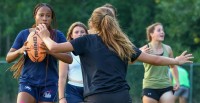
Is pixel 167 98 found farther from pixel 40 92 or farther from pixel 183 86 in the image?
pixel 183 86

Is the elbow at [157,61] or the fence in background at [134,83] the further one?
the fence in background at [134,83]

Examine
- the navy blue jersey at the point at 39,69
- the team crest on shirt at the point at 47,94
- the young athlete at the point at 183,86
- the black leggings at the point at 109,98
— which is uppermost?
the navy blue jersey at the point at 39,69

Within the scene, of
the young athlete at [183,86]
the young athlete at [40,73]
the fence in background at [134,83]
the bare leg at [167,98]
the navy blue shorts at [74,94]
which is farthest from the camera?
the young athlete at [183,86]

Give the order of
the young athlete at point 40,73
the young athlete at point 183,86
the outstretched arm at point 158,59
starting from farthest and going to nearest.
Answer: the young athlete at point 183,86
the young athlete at point 40,73
the outstretched arm at point 158,59

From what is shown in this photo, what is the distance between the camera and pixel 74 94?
1089cm

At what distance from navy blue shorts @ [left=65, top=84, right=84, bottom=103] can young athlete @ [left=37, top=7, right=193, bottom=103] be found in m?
2.88

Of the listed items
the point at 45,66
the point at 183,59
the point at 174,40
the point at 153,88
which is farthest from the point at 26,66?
the point at 174,40

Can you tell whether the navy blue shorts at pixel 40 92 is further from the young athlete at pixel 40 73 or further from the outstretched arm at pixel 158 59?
the outstretched arm at pixel 158 59

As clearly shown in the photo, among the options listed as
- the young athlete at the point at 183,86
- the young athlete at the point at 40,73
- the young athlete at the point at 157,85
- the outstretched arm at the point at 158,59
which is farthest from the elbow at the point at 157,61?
the young athlete at the point at 183,86

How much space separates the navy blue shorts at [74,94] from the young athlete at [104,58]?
9.44 ft

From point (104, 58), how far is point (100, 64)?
76 mm

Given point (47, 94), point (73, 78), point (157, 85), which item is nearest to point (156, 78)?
point (157, 85)

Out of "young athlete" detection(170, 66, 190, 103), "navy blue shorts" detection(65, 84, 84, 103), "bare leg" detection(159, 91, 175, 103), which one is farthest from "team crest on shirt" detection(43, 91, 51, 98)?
"young athlete" detection(170, 66, 190, 103)

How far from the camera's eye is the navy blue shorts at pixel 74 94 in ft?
35.5
